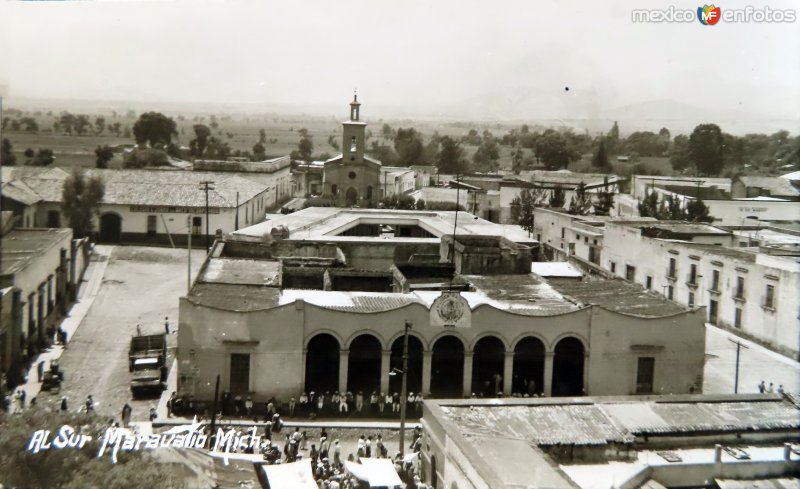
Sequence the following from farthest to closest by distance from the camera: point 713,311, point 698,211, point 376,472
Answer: point 698,211 < point 713,311 < point 376,472

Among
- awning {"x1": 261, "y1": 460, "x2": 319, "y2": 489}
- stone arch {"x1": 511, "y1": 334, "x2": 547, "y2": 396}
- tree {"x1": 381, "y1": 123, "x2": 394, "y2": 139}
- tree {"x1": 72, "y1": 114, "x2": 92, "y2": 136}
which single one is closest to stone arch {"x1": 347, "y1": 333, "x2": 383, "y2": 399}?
stone arch {"x1": 511, "y1": 334, "x2": 547, "y2": 396}

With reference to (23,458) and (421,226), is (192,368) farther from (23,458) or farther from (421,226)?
(421,226)

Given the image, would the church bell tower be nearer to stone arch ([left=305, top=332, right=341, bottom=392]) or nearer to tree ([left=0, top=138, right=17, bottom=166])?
tree ([left=0, top=138, right=17, bottom=166])

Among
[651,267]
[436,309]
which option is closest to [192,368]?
[436,309]

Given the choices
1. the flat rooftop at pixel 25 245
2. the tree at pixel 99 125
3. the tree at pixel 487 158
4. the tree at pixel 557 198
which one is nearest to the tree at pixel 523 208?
the tree at pixel 557 198

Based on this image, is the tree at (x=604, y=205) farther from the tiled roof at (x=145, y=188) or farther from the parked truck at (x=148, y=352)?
the parked truck at (x=148, y=352)

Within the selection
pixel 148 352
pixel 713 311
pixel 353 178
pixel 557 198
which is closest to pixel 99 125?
pixel 353 178

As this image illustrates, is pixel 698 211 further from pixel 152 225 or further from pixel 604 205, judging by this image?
pixel 152 225
